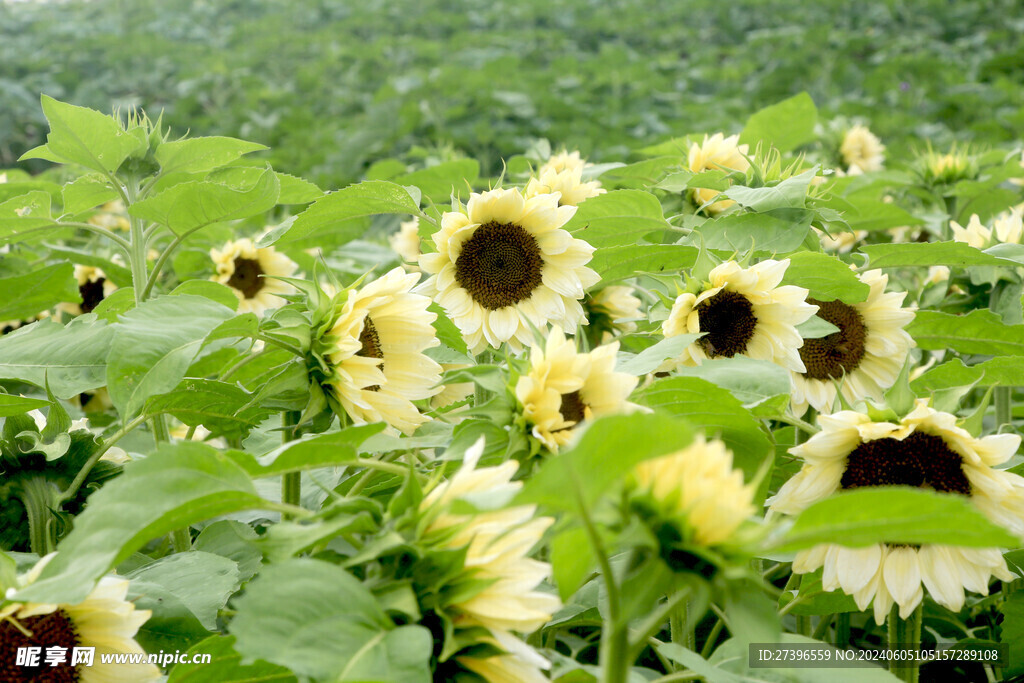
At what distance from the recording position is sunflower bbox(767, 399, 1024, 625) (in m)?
0.76

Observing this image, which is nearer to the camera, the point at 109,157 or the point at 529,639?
the point at 529,639

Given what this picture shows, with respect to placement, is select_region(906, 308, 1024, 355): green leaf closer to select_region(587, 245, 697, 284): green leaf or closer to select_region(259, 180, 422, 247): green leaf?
select_region(587, 245, 697, 284): green leaf

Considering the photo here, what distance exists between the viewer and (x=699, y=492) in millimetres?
458

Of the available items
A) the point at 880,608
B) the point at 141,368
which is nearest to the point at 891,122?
→ the point at 880,608

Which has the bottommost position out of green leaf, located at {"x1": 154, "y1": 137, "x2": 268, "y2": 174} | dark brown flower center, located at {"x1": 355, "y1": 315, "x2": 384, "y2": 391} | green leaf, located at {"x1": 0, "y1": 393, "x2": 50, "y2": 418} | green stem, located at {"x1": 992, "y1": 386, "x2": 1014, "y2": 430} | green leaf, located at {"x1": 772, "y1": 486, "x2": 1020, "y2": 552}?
green stem, located at {"x1": 992, "y1": 386, "x2": 1014, "y2": 430}

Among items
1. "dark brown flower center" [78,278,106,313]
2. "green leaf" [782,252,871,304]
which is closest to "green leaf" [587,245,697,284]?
"green leaf" [782,252,871,304]

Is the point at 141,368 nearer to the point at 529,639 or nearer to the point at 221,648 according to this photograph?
the point at 221,648

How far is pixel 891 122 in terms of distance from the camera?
3994 mm

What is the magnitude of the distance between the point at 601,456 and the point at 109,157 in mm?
801

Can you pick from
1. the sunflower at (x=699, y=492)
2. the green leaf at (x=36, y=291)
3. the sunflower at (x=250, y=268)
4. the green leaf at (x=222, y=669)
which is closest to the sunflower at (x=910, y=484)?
the sunflower at (x=699, y=492)

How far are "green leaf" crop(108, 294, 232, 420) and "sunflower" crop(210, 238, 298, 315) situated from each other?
31.4 inches

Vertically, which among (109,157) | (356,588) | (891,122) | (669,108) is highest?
→ (669,108)

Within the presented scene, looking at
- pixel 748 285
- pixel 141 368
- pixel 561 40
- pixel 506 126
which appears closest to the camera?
pixel 141 368

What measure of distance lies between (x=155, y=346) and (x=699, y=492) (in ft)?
1.62
